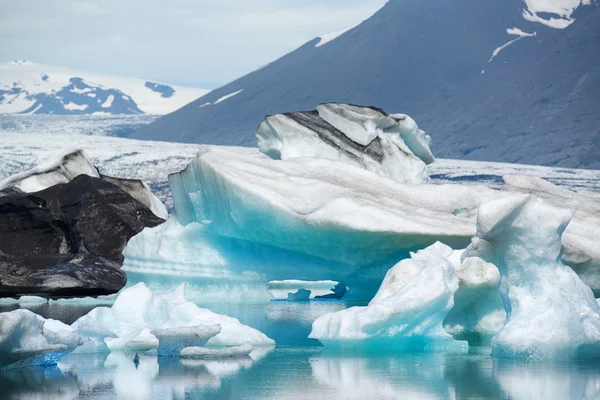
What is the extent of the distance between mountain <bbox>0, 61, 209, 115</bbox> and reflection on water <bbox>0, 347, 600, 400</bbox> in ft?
382

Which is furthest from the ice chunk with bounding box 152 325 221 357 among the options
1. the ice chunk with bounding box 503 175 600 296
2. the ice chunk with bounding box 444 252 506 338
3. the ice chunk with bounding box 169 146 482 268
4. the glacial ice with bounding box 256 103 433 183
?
the glacial ice with bounding box 256 103 433 183

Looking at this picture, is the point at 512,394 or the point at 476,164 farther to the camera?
the point at 476,164

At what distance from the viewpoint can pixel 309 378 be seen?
6.38 meters

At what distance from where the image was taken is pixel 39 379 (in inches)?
253

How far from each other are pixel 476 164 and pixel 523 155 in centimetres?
2877

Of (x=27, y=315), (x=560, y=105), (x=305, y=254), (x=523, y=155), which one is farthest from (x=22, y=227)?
(x=560, y=105)

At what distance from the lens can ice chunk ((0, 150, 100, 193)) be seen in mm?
Answer: 20109

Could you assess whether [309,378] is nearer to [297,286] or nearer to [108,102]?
[297,286]

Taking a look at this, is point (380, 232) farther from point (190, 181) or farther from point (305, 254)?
point (190, 181)

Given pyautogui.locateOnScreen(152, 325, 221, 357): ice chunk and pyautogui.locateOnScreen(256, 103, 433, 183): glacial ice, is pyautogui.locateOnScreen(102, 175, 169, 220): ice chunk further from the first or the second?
pyautogui.locateOnScreen(152, 325, 221, 357): ice chunk

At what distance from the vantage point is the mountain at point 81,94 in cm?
12344

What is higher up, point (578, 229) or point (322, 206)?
point (322, 206)

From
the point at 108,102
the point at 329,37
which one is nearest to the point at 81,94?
the point at 108,102

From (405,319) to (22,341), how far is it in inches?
122
